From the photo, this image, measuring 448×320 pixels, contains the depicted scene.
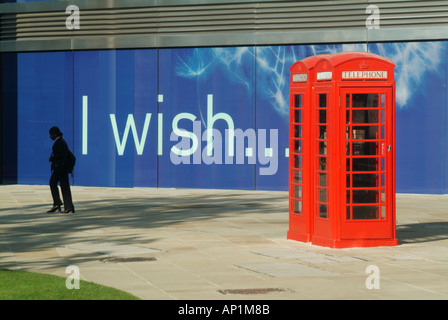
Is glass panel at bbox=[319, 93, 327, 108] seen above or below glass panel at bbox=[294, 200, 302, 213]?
above

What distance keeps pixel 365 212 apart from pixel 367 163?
2.43 feet

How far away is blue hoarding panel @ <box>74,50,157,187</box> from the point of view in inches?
1000

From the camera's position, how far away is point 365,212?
13.9 meters

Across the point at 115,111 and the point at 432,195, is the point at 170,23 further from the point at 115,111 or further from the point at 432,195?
the point at 432,195

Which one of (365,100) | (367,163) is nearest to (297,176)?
(367,163)

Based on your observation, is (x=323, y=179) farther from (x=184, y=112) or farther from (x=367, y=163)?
(x=184, y=112)

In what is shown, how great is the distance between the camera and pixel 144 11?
83.1 ft

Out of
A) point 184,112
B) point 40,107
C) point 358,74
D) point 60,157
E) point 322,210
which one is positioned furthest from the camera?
point 40,107

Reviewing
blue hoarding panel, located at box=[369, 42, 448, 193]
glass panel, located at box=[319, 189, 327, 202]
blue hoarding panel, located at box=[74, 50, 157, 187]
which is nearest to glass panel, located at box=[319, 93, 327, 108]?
glass panel, located at box=[319, 189, 327, 202]

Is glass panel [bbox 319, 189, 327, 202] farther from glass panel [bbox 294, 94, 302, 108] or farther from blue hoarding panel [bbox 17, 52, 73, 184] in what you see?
blue hoarding panel [bbox 17, 52, 73, 184]

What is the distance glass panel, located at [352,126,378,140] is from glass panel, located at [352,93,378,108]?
332mm
